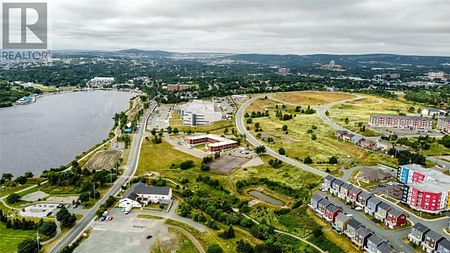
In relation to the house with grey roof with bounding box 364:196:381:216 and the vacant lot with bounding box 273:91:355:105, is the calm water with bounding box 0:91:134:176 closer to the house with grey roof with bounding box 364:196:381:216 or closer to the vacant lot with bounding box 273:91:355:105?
the house with grey roof with bounding box 364:196:381:216

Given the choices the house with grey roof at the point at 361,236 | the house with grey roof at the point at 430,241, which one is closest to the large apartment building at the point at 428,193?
the house with grey roof at the point at 430,241

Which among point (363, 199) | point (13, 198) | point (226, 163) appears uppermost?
point (363, 199)

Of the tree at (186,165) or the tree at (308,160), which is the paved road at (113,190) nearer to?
the tree at (186,165)

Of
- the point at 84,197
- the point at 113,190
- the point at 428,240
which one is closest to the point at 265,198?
the point at 428,240

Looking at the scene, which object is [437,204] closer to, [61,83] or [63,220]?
[63,220]

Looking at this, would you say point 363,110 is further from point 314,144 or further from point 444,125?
point 314,144

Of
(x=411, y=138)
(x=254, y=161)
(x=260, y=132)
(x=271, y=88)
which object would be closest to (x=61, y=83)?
(x=271, y=88)
